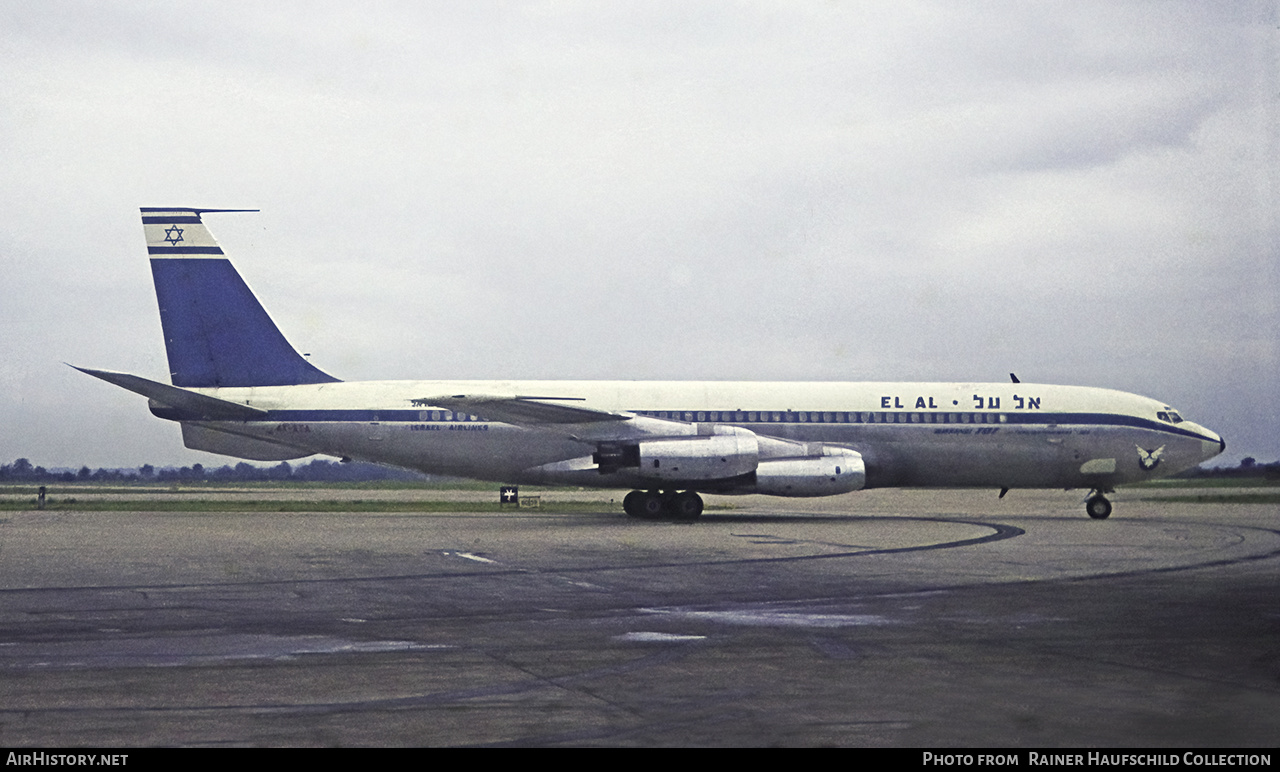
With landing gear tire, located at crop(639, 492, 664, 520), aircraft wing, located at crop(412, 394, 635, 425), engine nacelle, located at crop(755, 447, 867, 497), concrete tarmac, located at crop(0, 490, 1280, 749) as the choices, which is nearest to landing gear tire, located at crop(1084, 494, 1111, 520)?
engine nacelle, located at crop(755, 447, 867, 497)

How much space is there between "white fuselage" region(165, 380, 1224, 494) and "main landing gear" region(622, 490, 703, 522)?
1.86ft

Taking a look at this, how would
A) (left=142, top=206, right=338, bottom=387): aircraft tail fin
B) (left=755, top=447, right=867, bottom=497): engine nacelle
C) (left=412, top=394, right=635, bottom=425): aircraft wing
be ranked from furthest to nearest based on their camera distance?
(left=142, top=206, right=338, bottom=387): aircraft tail fin → (left=755, top=447, right=867, bottom=497): engine nacelle → (left=412, top=394, right=635, bottom=425): aircraft wing

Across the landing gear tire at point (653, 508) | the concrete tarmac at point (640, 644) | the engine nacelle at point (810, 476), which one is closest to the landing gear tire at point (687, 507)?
the landing gear tire at point (653, 508)

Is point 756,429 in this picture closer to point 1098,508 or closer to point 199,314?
point 1098,508

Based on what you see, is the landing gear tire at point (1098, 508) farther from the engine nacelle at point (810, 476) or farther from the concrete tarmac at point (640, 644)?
the concrete tarmac at point (640, 644)

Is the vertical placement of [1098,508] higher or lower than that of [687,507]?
lower

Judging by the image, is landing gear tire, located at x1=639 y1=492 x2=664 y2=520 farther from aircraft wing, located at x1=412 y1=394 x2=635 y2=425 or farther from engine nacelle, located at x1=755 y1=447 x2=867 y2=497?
engine nacelle, located at x1=755 y1=447 x2=867 y2=497

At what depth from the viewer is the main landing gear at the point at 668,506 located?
32.3 metres

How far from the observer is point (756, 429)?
110 ft

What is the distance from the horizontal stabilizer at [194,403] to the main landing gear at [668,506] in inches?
446

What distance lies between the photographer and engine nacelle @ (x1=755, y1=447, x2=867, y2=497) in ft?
Result: 104

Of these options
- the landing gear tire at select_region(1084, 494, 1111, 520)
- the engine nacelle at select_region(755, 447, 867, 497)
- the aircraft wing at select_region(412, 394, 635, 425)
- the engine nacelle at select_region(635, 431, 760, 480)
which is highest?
the aircraft wing at select_region(412, 394, 635, 425)

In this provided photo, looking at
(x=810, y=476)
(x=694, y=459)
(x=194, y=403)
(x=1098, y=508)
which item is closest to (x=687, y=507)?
(x=694, y=459)

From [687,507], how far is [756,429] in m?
3.24
